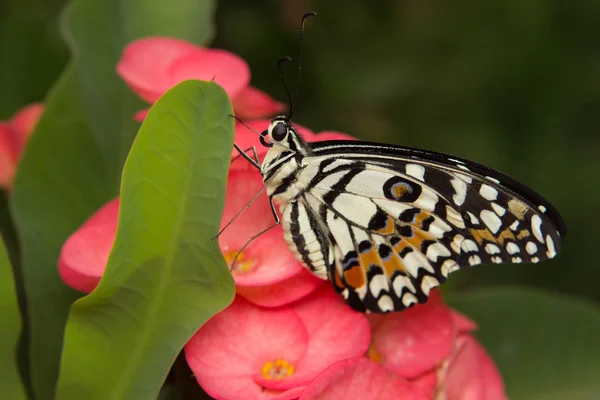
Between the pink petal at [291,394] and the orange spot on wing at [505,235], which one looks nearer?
the pink petal at [291,394]

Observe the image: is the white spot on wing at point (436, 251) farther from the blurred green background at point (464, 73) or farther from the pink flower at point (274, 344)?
the blurred green background at point (464, 73)

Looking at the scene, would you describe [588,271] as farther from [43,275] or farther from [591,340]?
[43,275]

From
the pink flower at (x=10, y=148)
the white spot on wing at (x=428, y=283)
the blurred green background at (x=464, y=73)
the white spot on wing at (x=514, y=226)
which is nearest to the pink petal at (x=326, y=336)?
the white spot on wing at (x=428, y=283)

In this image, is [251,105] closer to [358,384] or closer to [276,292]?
[276,292]

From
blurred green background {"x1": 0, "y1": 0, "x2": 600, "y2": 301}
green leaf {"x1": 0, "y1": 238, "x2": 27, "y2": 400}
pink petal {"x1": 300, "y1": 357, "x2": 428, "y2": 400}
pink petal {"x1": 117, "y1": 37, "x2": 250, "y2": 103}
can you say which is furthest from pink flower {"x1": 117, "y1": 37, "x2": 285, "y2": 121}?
blurred green background {"x1": 0, "y1": 0, "x2": 600, "y2": 301}

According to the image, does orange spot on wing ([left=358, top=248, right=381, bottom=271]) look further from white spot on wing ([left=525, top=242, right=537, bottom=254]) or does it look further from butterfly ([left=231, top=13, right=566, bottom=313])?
white spot on wing ([left=525, top=242, right=537, bottom=254])

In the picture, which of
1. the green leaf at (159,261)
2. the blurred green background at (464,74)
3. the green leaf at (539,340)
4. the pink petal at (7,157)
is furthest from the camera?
the blurred green background at (464,74)

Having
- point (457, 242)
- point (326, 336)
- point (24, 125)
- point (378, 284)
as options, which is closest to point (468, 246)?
point (457, 242)
